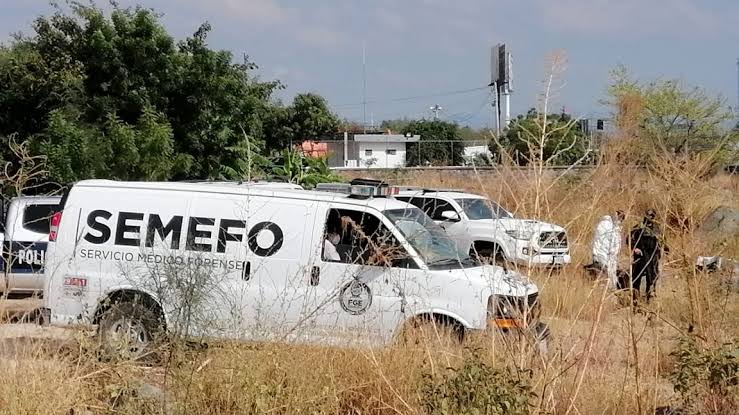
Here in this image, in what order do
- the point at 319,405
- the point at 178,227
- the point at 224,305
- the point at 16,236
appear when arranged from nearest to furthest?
the point at 319,405, the point at 224,305, the point at 178,227, the point at 16,236

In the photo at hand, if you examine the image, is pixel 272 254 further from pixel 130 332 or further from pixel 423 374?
pixel 423 374

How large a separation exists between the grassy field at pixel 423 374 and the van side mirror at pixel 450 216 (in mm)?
10654

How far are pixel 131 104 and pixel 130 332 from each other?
526 inches

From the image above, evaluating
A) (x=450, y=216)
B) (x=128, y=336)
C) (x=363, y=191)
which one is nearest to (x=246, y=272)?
(x=363, y=191)

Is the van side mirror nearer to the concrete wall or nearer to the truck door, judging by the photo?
the truck door

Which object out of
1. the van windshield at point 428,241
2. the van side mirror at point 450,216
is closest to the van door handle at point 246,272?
the van windshield at point 428,241

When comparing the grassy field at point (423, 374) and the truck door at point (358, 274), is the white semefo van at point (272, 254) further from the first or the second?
the grassy field at point (423, 374)

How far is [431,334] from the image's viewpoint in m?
6.64

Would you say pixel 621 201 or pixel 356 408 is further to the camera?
pixel 621 201

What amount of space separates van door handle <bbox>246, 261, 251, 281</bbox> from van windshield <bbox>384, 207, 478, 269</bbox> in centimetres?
148

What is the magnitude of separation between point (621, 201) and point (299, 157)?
15505 mm

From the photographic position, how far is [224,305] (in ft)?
21.4

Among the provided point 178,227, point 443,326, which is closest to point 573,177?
point 443,326

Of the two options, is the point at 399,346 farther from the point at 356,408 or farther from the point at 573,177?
the point at 573,177
